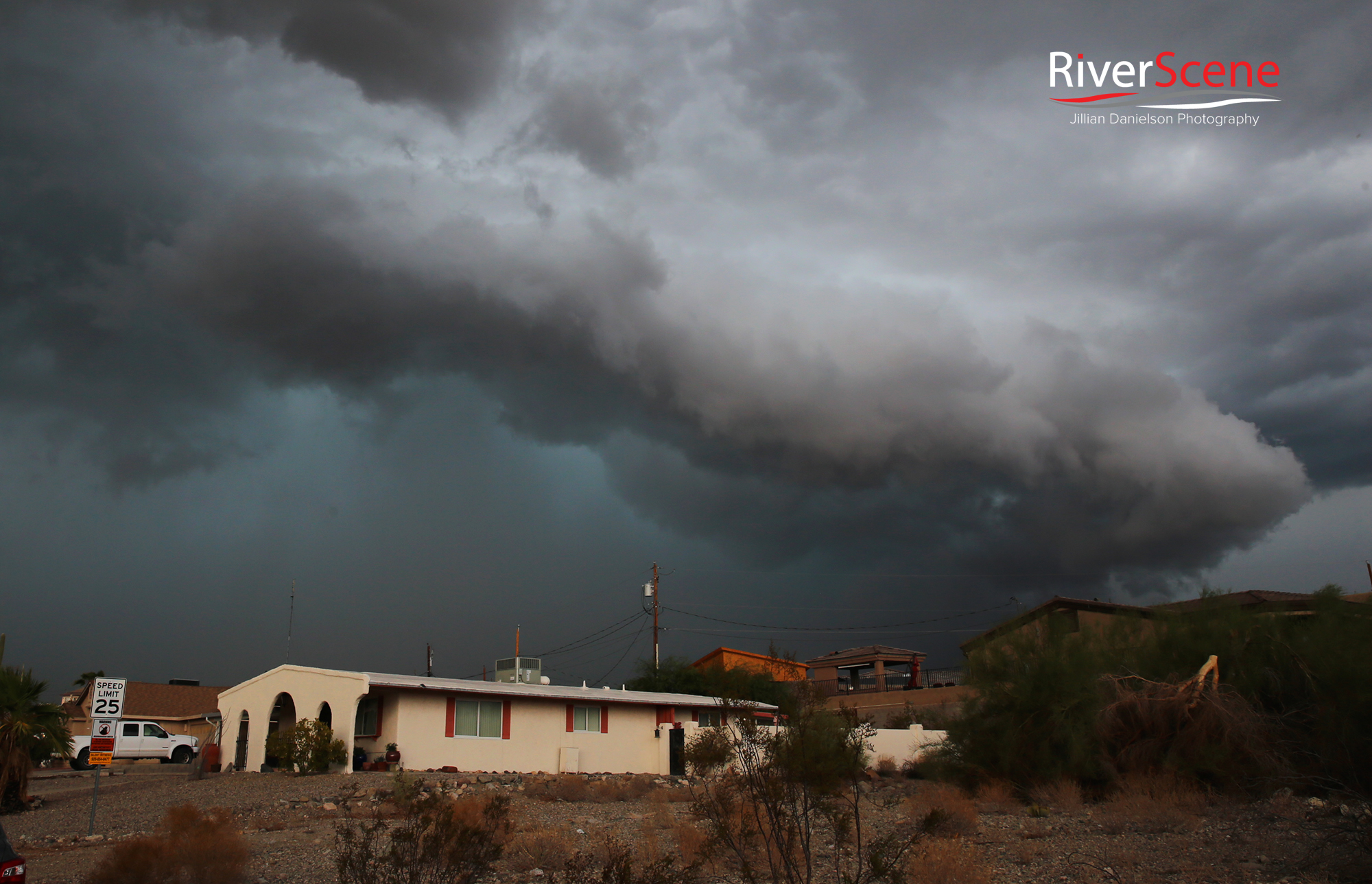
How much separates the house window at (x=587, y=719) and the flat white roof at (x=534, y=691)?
0.31m

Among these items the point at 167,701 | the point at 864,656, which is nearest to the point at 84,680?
the point at 167,701

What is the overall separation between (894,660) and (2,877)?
52.2 metres

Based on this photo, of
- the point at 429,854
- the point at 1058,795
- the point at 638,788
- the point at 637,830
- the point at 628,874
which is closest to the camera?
the point at 628,874

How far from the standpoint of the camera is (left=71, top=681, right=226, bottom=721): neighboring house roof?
5675 cm

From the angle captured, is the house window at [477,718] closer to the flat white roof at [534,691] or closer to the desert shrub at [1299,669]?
the flat white roof at [534,691]

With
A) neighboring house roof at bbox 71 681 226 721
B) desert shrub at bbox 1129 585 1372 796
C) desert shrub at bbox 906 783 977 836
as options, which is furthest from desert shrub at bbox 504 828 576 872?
neighboring house roof at bbox 71 681 226 721

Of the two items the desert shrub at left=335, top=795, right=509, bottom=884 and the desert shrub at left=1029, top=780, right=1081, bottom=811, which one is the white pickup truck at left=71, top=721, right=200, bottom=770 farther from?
the desert shrub at left=335, top=795, right=509, bottom=884

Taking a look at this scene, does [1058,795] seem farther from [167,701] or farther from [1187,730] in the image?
[167,701]

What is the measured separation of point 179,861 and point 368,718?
51.5ft

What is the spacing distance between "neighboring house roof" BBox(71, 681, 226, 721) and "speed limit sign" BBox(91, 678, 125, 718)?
44.3 metres

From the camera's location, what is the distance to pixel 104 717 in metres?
16.1

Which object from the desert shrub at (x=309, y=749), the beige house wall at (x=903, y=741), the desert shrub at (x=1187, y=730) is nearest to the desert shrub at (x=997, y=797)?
the desert shrub at (x=1187, y=730)

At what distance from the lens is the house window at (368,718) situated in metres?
25.3

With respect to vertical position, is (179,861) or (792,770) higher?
(792,770)
